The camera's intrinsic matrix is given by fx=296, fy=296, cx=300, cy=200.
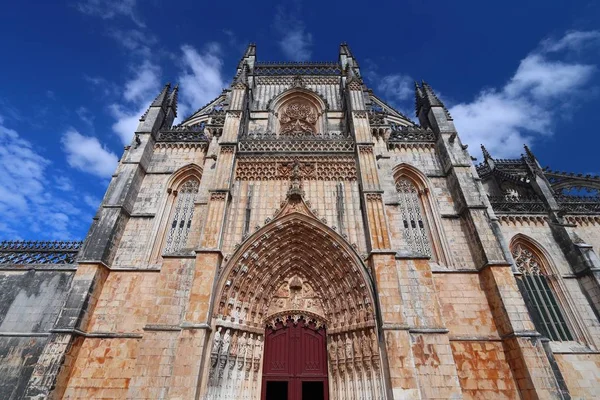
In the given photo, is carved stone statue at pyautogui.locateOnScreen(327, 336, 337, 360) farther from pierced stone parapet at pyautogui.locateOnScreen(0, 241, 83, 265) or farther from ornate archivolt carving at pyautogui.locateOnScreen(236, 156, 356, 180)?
pierced stone parapet at pyautogui.locateOnScreen(0, 241, 83, 265)

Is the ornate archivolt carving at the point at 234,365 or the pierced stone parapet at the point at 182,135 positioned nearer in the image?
the ornate archivolt carving at the point at 234,365

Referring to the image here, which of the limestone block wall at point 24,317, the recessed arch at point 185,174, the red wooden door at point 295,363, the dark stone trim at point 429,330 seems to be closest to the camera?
the dark stone trim at point 429,330

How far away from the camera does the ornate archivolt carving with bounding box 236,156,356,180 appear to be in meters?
12.0

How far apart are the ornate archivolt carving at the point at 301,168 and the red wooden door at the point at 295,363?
220 inches

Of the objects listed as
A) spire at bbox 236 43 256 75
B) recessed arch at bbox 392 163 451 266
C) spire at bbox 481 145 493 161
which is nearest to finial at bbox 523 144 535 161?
spire at bbox 481 145 493 161

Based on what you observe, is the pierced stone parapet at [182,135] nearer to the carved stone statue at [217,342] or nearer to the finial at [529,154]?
the carved stone statue at [217,342]

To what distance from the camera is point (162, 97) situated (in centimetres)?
1593

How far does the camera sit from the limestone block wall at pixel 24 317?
9.89 m

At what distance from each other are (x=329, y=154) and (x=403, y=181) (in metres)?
4.12

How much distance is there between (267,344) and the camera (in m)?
9.96

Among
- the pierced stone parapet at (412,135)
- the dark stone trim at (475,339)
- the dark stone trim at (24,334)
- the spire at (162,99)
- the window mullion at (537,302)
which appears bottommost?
the dark stone trim at (475,339)

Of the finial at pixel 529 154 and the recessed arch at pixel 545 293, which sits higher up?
the finial at pixel 529 154

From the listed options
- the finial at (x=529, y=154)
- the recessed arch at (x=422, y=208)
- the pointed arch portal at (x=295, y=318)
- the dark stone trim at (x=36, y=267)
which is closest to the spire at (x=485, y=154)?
the finial at (x=529, y=154)

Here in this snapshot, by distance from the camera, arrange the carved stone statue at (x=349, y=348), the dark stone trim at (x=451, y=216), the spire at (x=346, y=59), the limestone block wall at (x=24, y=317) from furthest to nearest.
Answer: the spire at (x=346, y=59), the dark stone trim at (x=451, y=216), the limestone block wall at (x=24, y=317), the carved stone statue at (x=349, y=348)
